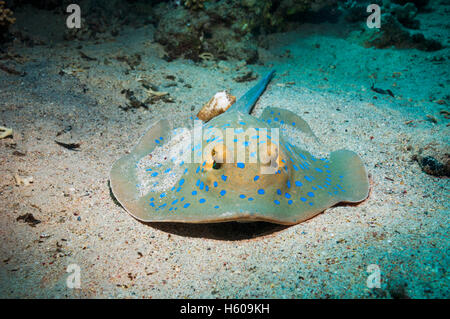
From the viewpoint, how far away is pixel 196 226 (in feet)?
10.2

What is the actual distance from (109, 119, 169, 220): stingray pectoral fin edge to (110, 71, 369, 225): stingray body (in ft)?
0.04

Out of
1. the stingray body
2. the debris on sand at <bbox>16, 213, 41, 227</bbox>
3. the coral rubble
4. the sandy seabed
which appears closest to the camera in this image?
the sandy seabed

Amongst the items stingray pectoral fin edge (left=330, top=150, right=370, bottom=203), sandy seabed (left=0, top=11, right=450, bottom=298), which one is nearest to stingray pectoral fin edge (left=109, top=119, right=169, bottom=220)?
sandy seabed (left=0, top=11, right=450, bottom=298)

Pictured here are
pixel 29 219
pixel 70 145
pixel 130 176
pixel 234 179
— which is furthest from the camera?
pixel 70 145

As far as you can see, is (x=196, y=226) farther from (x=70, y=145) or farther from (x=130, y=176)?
(x=70, y=145)

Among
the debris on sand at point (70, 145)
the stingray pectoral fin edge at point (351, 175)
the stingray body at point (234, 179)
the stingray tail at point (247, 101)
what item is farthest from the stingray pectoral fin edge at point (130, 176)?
the stingray pectoral fin edge at point (351, 175)

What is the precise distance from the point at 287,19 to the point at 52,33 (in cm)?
834

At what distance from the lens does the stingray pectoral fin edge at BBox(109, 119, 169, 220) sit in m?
2.94

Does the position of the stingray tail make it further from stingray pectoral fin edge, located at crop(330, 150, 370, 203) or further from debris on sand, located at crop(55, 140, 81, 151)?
A: debris on sand, located at crop(55, 140, 81, 151)

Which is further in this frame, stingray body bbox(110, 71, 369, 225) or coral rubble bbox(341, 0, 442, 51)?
coral rubble bbox(341, 0, 442, 51)

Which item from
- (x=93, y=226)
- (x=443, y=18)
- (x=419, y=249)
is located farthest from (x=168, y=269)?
(x=443, y=18)

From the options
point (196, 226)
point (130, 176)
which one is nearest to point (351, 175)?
point (196, 226)

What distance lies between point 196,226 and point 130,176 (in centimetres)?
114

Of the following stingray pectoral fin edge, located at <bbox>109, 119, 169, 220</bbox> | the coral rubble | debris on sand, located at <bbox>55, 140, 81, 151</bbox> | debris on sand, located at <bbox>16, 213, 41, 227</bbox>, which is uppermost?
the coral rubble
